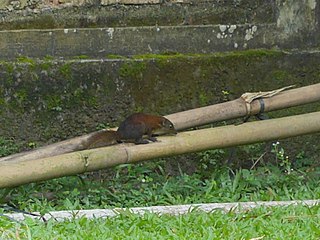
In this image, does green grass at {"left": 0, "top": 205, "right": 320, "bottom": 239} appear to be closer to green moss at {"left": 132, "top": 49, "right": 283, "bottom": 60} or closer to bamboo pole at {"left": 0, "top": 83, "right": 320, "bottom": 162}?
bamboo pole at {"left": 0, "top": 83, "right": 320, "bottom": 162}

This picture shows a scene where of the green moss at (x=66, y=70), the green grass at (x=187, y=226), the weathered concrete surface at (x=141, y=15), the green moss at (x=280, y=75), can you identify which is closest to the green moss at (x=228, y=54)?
the green moss at (x=280, y=75)

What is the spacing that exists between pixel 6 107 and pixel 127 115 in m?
0.86

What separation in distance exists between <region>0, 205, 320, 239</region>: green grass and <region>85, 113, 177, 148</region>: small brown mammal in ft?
2.68

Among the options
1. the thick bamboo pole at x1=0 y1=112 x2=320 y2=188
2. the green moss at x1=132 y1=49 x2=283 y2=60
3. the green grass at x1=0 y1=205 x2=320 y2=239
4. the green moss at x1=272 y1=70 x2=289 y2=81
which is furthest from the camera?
the green moss at x1=272 y1=70 x2=289 y2=81

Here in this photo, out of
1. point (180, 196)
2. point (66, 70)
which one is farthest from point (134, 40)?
point (180, 196)

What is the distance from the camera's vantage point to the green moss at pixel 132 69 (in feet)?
19.5

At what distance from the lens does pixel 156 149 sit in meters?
5.17

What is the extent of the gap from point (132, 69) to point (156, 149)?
3.17 ft

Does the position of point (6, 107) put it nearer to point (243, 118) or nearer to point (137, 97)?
point (137, 97)

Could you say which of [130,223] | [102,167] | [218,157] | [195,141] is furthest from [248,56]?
[130,223]

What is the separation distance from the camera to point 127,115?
19.7ft

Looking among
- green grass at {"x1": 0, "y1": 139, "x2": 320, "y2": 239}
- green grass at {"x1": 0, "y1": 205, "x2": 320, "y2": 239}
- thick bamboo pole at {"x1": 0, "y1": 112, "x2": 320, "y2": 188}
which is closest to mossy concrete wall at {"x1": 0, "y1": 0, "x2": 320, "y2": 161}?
green grass at {"x1": 0, "y1": 139, "x2": 320, "y2": 239}

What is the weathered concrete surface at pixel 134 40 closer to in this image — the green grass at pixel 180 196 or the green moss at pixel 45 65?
the green moss at pixel 45 65

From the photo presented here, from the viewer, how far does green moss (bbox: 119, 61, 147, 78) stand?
5934 mm
